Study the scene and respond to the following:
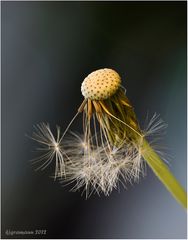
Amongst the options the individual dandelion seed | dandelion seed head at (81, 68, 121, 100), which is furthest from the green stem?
the individual dandelion seed

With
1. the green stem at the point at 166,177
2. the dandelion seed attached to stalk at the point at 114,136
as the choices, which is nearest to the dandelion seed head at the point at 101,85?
the dandelion seed attached to stalk at the point at 114,136

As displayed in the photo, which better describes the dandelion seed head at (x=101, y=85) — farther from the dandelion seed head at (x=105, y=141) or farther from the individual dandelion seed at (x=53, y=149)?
the individual dandelion seed at (x=53, y=149)

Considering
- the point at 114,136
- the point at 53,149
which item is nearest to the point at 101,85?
the point at 114,136

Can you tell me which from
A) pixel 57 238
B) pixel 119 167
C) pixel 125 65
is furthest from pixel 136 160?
pixel 125 65

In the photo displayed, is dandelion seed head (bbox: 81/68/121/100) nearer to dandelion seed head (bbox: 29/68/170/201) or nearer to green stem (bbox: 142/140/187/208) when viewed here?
dandelion seed head (bbox: 29/68/170/201)

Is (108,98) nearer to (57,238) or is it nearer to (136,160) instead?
(136,160)

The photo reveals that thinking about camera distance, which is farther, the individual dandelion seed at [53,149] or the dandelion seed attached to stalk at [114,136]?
the individual dandelion seed at [53,149]
